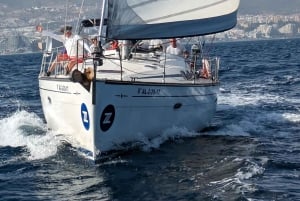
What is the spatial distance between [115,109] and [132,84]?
704mm

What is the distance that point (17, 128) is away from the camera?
17109 mm

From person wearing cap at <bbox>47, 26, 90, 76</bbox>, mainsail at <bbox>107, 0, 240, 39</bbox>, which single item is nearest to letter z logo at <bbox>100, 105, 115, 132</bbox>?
mainsail at <bbox>107, 0, 240, 39</bbox>

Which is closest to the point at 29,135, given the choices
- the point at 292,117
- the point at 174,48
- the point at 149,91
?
the point at 149,91

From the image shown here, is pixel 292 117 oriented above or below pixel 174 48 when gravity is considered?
below

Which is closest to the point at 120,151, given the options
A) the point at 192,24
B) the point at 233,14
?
the point at 192,24

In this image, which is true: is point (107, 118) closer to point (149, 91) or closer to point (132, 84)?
point (132, 84)

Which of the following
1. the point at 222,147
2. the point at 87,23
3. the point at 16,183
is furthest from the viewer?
the point at 87,23

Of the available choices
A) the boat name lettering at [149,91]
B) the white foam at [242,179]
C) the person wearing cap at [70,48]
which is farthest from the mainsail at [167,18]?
the white foam at [242,179]

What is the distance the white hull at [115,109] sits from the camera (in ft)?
40.8

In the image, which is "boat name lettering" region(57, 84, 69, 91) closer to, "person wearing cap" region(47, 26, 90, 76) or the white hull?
the white hull

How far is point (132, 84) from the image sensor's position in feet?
42.0

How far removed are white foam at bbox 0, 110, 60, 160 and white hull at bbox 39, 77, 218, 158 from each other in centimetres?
52

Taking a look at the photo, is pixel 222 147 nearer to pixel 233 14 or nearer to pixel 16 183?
pixel 233 14

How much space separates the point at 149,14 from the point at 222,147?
3.72 meters
